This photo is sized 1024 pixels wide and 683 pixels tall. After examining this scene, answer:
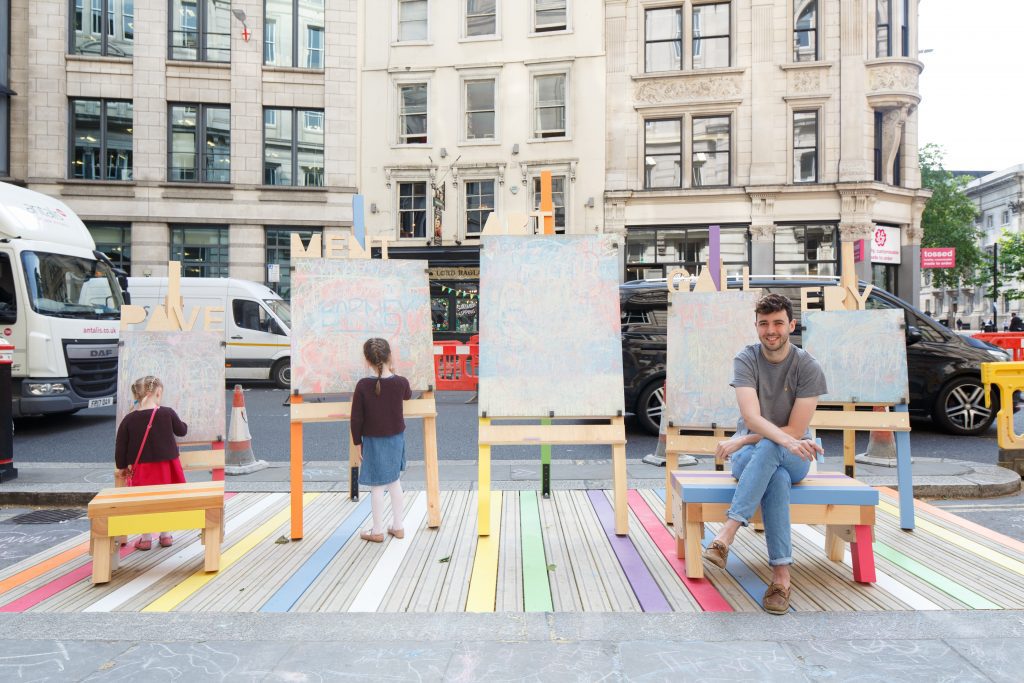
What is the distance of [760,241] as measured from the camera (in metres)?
22.4

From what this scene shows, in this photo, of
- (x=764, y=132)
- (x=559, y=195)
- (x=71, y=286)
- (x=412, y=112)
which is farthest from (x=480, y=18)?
(x=71, y=286)

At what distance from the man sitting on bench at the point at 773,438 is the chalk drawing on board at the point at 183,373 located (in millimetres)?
3734

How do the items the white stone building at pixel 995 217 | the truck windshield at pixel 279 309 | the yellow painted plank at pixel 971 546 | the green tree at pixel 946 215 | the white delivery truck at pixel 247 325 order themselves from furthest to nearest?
the white stone building at pixel 995 217 → the green tree at pixel 946 215 → the truck windshield at pixel 279 309 → the white delivery truck at pixel 247 325 → the yellow painted plank at pixel 971 546

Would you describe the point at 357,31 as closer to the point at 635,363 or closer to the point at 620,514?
the point at 635,363

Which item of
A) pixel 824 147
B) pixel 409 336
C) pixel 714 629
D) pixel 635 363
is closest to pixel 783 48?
pixel 824 147

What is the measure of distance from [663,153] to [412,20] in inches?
383

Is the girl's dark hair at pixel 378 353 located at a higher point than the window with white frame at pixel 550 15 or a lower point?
lower

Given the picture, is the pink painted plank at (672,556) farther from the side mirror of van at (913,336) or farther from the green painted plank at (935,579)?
the side mirror of van at (913,336)

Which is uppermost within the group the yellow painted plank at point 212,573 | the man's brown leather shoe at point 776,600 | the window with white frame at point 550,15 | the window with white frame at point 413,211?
the window with white frame at point 550,15

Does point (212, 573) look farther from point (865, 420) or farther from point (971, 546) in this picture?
point (971, 546)

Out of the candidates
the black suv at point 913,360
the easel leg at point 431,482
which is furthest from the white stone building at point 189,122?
the easel leg at point 431,482

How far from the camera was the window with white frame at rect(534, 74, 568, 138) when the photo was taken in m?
23.7

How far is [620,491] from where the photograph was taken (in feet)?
17.4

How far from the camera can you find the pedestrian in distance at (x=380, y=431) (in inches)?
203
